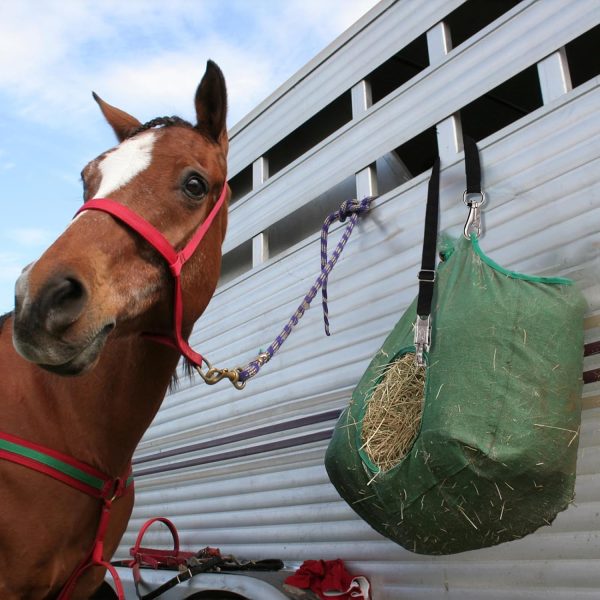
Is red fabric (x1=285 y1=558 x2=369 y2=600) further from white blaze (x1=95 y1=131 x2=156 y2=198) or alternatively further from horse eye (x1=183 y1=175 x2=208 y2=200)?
white blaze (x1=95 y1=131 x2=156 y2=198)

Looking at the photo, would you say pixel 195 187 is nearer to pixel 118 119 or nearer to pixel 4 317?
pixel 118 119

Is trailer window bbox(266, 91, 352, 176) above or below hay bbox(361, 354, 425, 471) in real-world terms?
above

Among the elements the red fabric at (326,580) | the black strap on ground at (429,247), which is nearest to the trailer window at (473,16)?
the black strap on ground at (429,247)

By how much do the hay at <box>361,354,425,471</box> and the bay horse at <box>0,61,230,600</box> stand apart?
2.27 feet

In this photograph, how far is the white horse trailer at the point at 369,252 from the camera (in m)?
2.21

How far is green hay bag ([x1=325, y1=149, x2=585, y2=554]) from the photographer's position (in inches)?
64.0

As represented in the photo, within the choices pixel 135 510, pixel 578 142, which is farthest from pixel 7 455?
pixel 135 510

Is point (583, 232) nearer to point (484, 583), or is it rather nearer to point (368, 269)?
point (368, 269)

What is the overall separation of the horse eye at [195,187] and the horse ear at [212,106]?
34 cm

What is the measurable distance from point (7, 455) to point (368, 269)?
6.17 ft

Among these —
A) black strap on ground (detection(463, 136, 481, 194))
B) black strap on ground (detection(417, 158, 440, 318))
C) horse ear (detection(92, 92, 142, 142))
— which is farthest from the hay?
horse ear (detection(92, 92, 142, 142))

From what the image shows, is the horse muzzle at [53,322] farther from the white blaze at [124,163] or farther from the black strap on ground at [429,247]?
the black strap on ground at [429,247]

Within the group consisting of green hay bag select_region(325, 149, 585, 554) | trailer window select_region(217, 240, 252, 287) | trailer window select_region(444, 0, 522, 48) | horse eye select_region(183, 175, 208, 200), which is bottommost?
green hay bag select_region(325, 149, 585, 554)

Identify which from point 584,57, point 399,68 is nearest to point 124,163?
point 399,68
